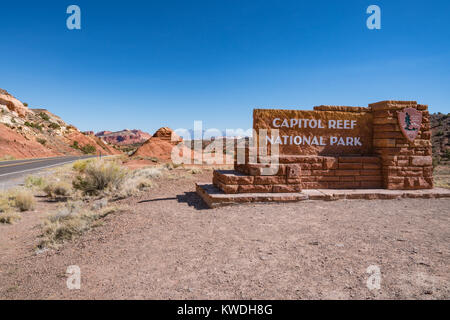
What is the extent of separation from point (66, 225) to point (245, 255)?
3.98 meters

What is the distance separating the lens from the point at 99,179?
392 inches

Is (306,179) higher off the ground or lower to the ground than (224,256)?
higher

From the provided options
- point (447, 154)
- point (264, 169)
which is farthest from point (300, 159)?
point (447, 154)

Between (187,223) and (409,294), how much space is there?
12.2 ft

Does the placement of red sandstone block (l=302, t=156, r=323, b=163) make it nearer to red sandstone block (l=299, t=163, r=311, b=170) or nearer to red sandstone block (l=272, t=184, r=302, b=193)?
red sandstone block (l=299, t=163, r=311, b=170)

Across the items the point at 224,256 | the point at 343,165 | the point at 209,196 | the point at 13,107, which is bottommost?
the point at 224,256

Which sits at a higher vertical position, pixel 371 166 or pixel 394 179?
pixel 371 166

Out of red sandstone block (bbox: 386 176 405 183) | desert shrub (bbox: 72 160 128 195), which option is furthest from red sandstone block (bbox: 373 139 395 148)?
desert shrub (bbox: 72 160 128 195)

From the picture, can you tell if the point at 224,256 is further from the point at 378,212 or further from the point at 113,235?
the point at 378,212

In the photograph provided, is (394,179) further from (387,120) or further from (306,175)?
(306,175)

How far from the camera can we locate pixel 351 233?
4453mm

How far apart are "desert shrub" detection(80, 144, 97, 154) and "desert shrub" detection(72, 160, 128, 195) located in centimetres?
3772

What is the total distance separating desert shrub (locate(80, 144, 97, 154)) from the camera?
44.2 m
